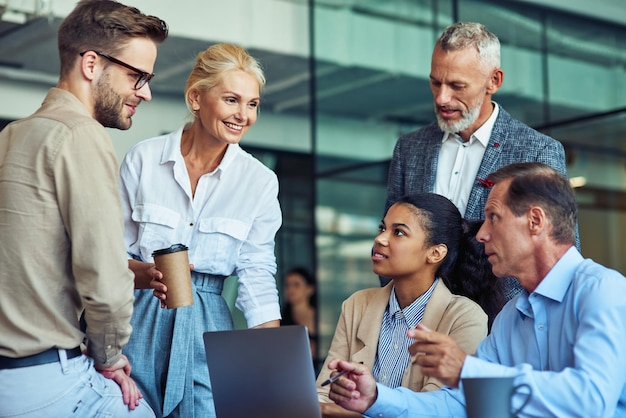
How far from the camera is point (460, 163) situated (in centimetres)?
332

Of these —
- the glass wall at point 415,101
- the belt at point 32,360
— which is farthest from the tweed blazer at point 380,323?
the glass wall at point 415,101

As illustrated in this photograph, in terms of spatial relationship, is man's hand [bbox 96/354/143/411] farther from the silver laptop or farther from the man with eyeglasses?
the silver laptop

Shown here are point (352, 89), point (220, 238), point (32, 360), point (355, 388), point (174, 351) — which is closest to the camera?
point (32, 360)

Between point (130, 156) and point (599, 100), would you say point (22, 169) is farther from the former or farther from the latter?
point (599, 100)

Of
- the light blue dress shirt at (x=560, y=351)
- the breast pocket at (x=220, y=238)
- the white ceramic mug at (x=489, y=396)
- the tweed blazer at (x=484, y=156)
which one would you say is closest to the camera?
the white ceramic mug at (x=489, y=396)

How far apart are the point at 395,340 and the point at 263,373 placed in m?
0.81

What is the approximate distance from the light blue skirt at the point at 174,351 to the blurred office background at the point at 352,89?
4.52 meters

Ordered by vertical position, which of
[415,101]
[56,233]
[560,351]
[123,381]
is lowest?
[123,381]

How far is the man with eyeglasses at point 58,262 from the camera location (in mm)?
2094

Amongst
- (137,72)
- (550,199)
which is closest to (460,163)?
(550,199)

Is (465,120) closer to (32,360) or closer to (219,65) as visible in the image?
(219,65)

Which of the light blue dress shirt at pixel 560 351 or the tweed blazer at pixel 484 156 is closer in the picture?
the light blue dress shirt at pixel 560 351

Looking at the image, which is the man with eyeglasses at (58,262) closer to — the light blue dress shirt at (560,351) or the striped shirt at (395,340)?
the light blue dress shirt at (560,351)

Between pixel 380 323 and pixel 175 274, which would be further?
pixel 380 323
